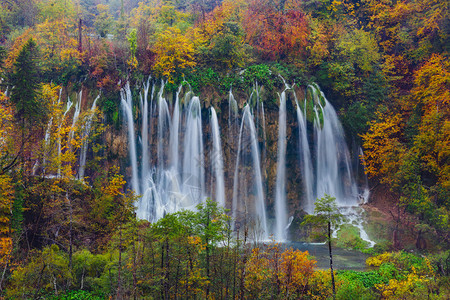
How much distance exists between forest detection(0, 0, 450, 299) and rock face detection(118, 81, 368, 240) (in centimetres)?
15

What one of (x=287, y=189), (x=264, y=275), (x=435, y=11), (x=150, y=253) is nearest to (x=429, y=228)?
(x=287, y=189)

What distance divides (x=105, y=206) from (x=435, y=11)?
28129 mm

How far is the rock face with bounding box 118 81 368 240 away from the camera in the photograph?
2356cm

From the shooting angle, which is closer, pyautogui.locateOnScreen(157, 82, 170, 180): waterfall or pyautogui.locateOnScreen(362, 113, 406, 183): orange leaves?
pyautogui.locateOnScreen(362, 113, 406, 183): orange leaves

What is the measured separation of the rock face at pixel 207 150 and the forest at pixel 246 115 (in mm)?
151

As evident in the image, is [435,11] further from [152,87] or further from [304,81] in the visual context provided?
[152,87]

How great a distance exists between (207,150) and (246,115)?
396cm

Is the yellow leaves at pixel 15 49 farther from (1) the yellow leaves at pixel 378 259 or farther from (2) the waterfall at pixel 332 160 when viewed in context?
(1) the yellow leaves at pixel 378 259

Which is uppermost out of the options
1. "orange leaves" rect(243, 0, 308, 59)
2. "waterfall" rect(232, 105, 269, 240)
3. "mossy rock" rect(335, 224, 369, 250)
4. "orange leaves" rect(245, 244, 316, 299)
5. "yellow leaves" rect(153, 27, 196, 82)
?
"orange leaves" rect(243, 0, 308, 59)

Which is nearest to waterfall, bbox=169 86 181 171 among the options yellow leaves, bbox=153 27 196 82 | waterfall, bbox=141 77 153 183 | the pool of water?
waterfall, bbox=141 77 153 183

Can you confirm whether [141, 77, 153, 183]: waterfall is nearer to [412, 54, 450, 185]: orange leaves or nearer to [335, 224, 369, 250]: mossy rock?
[335, 224, 369, 250]: mossy rock

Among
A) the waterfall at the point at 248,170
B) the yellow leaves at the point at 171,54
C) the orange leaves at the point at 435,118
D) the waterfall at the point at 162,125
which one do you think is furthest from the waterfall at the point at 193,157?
the orange leaves at the point at 435,118

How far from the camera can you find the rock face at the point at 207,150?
23562 millimetres

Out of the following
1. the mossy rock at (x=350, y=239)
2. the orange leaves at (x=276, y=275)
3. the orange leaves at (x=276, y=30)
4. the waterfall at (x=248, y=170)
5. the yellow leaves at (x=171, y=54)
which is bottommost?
the orange leaves at (x=276, y=275)
